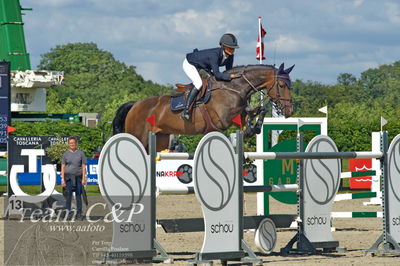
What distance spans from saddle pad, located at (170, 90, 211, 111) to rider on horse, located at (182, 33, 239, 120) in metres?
0.08

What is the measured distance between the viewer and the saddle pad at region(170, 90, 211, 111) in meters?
10.4

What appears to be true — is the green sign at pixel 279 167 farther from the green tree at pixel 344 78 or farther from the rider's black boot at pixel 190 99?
the green tree at pixel 344 78

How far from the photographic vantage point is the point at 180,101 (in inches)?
418

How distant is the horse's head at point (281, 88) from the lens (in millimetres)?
10328

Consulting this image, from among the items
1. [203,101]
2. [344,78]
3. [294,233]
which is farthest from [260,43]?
[344,78]

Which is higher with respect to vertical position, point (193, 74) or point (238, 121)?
point (193, 74)

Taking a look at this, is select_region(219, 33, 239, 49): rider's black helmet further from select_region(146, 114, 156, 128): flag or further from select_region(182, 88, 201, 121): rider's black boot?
select_region(146, 114, 156, 128): flag

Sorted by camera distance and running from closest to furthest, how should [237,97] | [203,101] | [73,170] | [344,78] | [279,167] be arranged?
[237,97]
[203,101]
[279,167]
[73,170]
[344,78]

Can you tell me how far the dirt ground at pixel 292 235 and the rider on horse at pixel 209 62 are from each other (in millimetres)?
1614

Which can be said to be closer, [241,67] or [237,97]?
[237,97]

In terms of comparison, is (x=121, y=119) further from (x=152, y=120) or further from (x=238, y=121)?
(x=238, y=121)

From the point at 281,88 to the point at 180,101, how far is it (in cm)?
120

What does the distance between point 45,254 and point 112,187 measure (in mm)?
963

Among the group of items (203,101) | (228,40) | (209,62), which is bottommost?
(203,101)
